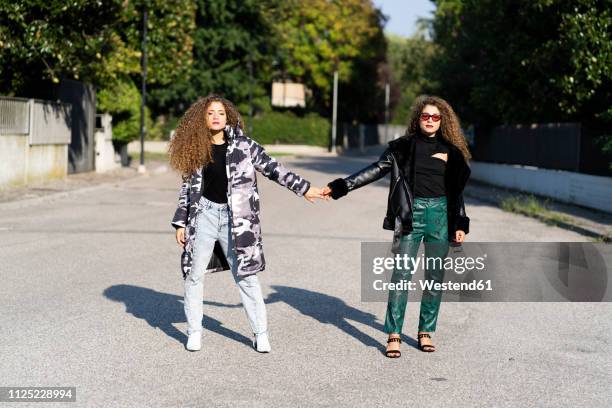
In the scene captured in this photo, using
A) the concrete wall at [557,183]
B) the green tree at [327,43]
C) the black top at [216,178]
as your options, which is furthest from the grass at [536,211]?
the green tree at [327,43]

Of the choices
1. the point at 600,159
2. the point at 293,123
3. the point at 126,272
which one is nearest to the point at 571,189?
the point at 600,159

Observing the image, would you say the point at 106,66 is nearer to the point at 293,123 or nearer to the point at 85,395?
the point at 85,395

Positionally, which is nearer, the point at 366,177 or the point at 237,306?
the point at 366,177

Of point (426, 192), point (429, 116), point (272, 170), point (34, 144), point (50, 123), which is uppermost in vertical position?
point (429, 116)

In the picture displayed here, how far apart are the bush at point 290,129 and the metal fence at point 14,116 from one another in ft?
136

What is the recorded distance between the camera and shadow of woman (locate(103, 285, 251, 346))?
7055mm

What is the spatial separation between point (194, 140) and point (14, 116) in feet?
→ 56.0

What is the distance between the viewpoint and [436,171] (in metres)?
6.47

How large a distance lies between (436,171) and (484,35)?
23.2 metres

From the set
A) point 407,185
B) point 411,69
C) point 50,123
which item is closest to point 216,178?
point 407,185

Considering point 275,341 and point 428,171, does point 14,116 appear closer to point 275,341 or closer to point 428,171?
point 275,341

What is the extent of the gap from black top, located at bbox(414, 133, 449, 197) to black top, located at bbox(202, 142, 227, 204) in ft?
4.40

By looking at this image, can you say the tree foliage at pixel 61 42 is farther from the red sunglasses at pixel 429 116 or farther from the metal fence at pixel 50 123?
the red sunglasses at pixel 429 116

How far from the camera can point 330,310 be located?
8.08 meters
